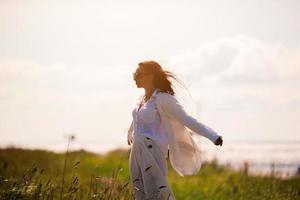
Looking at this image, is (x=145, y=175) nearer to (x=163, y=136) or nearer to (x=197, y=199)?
(x=163, y=136)

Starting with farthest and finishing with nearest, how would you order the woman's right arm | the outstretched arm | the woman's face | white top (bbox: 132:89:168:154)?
the woman's right arm < the woman's face < white top (bbox: 132:89:168:154) < the outstretched arm

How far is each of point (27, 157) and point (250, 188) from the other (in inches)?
451

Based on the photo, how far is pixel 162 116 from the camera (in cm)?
884

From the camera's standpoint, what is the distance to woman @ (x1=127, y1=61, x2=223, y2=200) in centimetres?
870

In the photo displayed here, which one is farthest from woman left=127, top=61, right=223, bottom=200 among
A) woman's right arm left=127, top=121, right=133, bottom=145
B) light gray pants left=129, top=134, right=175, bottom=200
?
woman's right arm left=127, top=121, right=133, bottom=145

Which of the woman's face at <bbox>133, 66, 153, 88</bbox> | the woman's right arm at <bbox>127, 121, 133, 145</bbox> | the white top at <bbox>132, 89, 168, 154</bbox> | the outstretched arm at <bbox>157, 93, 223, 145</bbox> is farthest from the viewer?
the woman's right arm at <bbox>127, 121, 133, 145</bbox>

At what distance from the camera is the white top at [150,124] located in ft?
28.7

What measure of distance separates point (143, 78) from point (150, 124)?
581 mm

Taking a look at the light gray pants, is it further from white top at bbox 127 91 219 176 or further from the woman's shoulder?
the woman's shoulder

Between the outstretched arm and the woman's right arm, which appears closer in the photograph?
the outstretched arm

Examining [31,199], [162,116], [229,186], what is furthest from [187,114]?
[229,186]

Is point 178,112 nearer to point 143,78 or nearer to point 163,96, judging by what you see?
point 163,96

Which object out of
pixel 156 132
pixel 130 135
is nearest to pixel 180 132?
pixel 156 132

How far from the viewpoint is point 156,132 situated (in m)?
8.79
